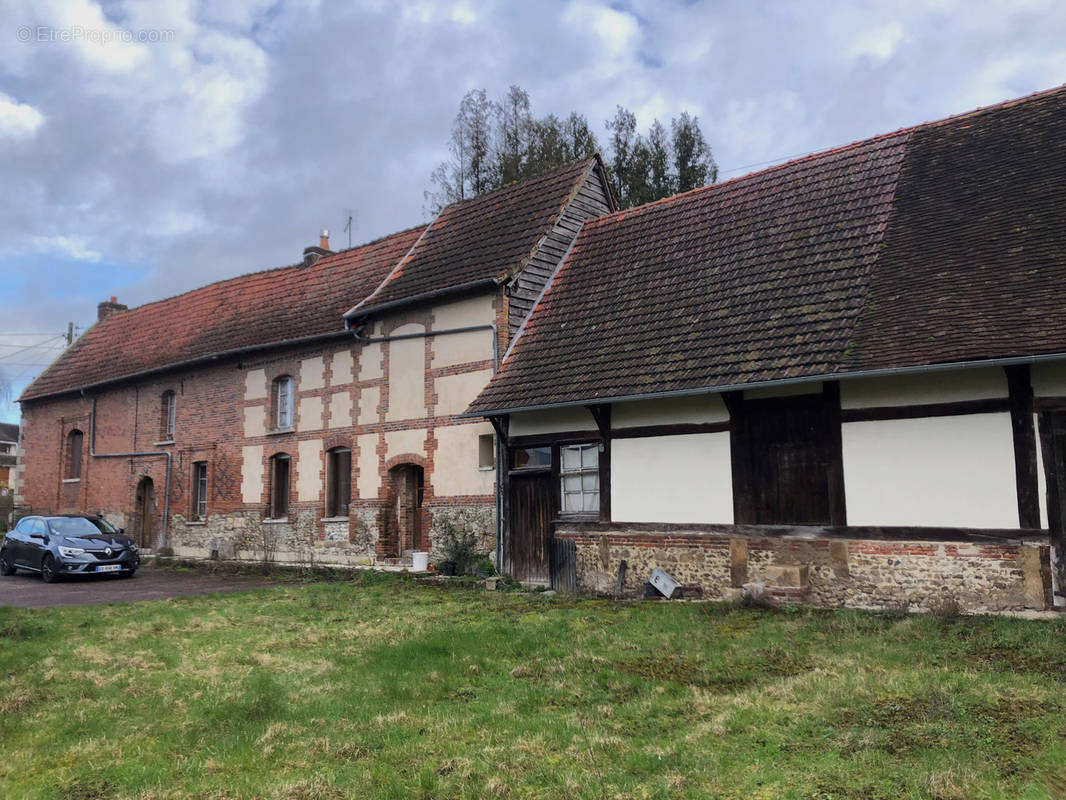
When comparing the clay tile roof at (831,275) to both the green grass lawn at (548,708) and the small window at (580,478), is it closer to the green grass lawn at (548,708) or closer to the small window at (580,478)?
the small window at (580,478)

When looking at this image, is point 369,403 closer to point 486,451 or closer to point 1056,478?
point 486,451

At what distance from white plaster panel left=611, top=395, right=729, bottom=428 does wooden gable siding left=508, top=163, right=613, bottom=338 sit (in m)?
3.79

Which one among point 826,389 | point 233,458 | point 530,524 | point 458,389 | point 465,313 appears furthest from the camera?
point 233,458

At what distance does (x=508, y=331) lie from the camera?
51.1 feet

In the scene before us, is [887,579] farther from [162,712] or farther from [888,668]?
[162,712]

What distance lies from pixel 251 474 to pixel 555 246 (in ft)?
31.9

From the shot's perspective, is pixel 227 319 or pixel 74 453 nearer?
pixel 227 319

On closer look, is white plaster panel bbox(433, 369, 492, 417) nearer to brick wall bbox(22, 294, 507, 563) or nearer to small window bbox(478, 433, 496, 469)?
brick wall bbox(22, 294, 507, 563)

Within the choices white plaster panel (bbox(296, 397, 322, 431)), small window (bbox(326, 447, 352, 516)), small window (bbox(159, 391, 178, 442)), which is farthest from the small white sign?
small window (bbox(159, 391, 178, 442))

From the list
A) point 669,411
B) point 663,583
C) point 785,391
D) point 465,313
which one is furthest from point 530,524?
point 785,391

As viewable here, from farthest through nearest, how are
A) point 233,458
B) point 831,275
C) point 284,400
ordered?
point 233,458, point 284,400, point 831,275

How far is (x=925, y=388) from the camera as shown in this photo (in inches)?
388

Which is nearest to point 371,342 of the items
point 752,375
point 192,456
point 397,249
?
point 397,249

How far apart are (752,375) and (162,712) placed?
24.8 ft
